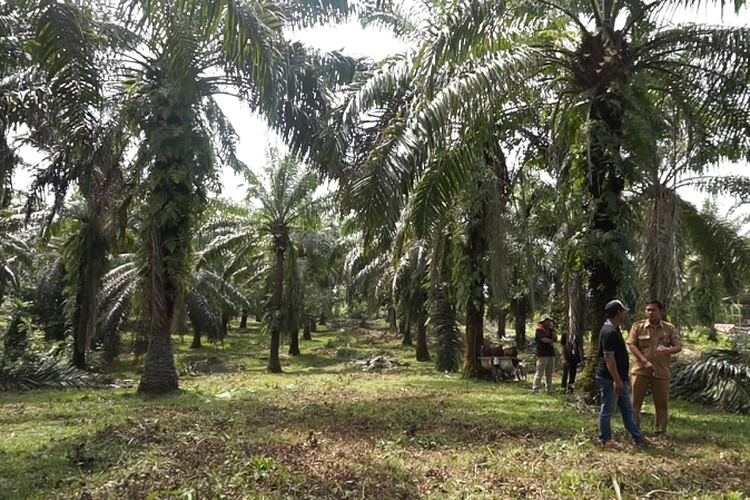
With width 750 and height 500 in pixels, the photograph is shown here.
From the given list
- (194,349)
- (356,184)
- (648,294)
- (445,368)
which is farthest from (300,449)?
(194,349)

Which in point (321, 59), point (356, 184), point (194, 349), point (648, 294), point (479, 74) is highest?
point (321, 59)

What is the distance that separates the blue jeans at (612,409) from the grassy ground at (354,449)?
21 centimetres

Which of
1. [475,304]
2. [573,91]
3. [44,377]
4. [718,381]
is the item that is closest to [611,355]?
[573,91]

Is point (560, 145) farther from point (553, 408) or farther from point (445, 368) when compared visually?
point (445, 368)

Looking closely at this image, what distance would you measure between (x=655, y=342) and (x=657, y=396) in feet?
2.23

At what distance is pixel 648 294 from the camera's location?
10.1 metres

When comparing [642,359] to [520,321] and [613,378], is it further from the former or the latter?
[520,321]

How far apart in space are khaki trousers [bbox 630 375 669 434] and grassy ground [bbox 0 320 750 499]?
31 cm

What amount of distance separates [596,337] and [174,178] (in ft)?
27.6

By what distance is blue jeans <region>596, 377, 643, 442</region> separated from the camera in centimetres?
662

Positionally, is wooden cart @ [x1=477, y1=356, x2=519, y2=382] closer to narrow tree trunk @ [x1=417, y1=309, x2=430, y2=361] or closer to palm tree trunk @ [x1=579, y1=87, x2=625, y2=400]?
palm tree trunk @ [x1=579, y1=87, x2=625, y2=400]

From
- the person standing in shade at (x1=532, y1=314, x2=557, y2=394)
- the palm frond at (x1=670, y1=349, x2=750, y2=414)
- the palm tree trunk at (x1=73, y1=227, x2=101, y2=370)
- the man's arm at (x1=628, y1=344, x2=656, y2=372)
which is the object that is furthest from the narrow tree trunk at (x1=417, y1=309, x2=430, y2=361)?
the man's arm at (x1=628, y1=344, x2=656, y2=372)

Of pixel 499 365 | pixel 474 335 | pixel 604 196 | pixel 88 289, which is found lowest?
pixel 499 365

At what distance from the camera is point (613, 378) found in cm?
654
